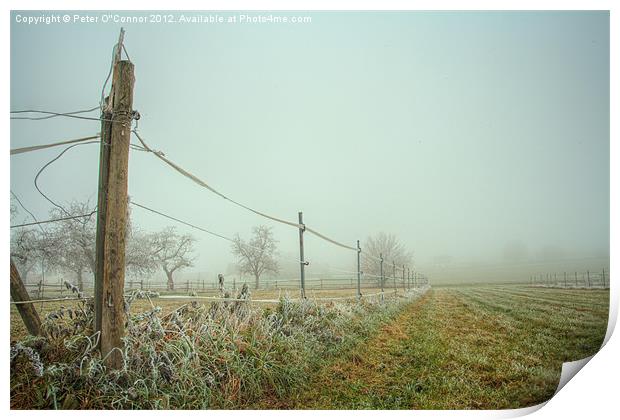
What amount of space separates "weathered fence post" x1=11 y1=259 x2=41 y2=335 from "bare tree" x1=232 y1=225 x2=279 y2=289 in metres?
1.29

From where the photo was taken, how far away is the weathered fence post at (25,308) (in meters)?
2.41

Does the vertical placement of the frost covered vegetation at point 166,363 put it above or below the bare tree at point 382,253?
below

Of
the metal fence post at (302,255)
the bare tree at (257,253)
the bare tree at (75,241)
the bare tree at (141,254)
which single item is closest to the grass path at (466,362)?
the metal fence post at (302,255)

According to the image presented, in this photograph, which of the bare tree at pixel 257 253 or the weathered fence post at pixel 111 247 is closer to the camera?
the weathered fence post at pixel 111 247

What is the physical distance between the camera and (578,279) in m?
3.58

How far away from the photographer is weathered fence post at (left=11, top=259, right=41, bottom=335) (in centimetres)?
241

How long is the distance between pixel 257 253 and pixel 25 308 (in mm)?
1756

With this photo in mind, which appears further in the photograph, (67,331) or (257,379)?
(257,379)

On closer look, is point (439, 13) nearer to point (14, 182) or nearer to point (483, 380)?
point (483, 380)

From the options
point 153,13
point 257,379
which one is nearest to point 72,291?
point 257,379

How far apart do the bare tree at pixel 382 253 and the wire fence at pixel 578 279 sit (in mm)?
1252

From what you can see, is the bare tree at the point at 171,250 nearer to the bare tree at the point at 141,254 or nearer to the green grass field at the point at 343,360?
the bare tree at the point at 141,254
